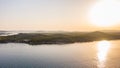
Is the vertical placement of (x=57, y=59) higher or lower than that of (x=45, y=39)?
lower

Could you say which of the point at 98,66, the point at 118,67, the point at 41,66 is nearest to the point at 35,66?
the point at 41,66

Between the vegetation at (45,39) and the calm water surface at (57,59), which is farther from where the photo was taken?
the vegetation at (45,39)

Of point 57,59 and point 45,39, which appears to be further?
point 45,39

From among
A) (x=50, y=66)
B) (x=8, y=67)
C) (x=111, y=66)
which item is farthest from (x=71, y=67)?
(x=8, y=67)

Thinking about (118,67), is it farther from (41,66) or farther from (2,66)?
(2,66)

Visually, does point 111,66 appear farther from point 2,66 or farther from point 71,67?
point 2,66

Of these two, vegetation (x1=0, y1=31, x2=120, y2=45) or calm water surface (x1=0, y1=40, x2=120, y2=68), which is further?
vegetation (x1=0, y1=31, x2=120, y2=45)

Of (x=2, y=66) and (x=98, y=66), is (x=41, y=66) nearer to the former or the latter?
(x=2, y=66)

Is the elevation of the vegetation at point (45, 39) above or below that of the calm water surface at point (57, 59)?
above

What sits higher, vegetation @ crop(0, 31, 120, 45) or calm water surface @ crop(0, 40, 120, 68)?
vegetation @ crop(0, 31, 120, 45)
